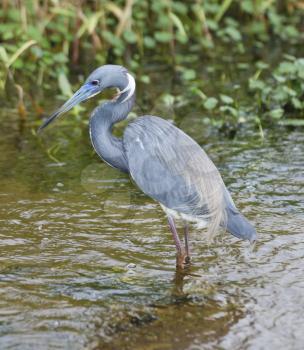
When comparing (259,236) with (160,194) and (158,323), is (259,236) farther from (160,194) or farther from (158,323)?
(158,323)

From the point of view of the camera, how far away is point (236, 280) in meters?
4.83

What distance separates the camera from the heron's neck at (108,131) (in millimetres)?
5266

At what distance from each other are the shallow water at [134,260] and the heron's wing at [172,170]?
0.39 m

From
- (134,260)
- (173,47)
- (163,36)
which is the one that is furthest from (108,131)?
(173,47)

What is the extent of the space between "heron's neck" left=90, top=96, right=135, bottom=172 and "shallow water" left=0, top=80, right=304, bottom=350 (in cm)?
58

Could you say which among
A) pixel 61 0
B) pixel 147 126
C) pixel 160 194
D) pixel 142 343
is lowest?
pixel 142 343

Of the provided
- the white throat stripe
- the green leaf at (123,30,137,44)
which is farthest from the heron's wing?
the green leaf at (123,30,137,44)

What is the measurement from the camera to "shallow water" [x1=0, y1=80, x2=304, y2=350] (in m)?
4.24

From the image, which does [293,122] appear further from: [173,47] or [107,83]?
[107,83]

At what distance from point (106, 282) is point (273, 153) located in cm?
259

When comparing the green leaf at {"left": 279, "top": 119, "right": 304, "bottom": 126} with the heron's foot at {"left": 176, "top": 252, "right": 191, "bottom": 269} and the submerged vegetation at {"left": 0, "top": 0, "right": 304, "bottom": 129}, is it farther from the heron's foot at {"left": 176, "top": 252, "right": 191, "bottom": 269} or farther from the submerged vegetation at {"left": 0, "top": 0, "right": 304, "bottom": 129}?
the heron's foot at {"left": 176, "top": 252, "right": 191, "bottom": 269}

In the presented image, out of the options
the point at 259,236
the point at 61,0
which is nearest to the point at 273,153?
Result: the point at 259,236

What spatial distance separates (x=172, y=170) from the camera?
5.11 meters

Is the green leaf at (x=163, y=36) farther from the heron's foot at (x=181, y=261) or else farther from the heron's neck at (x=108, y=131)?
the heron's foot at (x=181, y=261)
